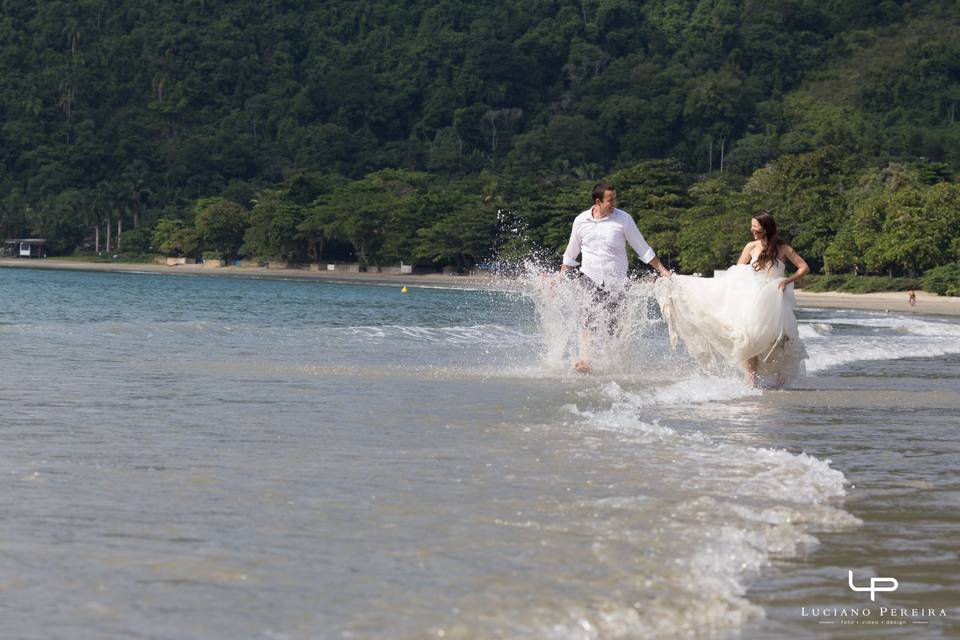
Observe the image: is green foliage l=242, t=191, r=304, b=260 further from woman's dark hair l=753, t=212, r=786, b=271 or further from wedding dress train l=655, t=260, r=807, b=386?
woman's dark hair l=753, t=212, r=786, b=271

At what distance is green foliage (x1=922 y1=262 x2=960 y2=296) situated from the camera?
61.8 m

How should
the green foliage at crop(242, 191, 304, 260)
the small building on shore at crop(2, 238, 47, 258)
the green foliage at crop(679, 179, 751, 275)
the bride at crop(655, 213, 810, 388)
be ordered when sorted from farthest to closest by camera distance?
the small building on shore at crop(2, 238, 47, 258) → the green foliage at crop(242, 191, 304, 260) → the green foliage at crop(679, 179, 751, 275) → the bride at crop(655, 213, 810, 388)

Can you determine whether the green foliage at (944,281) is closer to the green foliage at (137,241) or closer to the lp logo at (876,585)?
the lp logo at (876,585)

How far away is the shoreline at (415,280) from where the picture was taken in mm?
55688

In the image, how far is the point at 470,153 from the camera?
180m

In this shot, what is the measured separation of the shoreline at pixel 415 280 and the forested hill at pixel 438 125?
3670 millimetres

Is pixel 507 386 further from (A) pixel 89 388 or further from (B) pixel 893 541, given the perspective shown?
(B) pixel 893 541

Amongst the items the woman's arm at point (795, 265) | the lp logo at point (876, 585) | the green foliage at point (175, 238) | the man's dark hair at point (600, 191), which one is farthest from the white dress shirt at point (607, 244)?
the green foliage at point (175, 238)

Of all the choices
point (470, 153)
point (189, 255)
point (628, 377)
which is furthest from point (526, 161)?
point (628, 377)

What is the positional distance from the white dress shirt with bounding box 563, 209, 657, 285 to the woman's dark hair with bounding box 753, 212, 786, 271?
117 cm

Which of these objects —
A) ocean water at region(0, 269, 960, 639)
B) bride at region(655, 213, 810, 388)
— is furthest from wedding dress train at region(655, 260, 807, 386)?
ocean water at region(0, 269, 960, 639)

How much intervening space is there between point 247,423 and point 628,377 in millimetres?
4976

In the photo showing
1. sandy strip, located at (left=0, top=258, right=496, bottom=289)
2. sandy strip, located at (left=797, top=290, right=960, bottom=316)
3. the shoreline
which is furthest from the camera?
sandy strip, located at (left=0, top=258, right=496, bottom=289)

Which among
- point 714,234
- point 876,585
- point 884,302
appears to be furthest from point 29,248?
point 876,585
